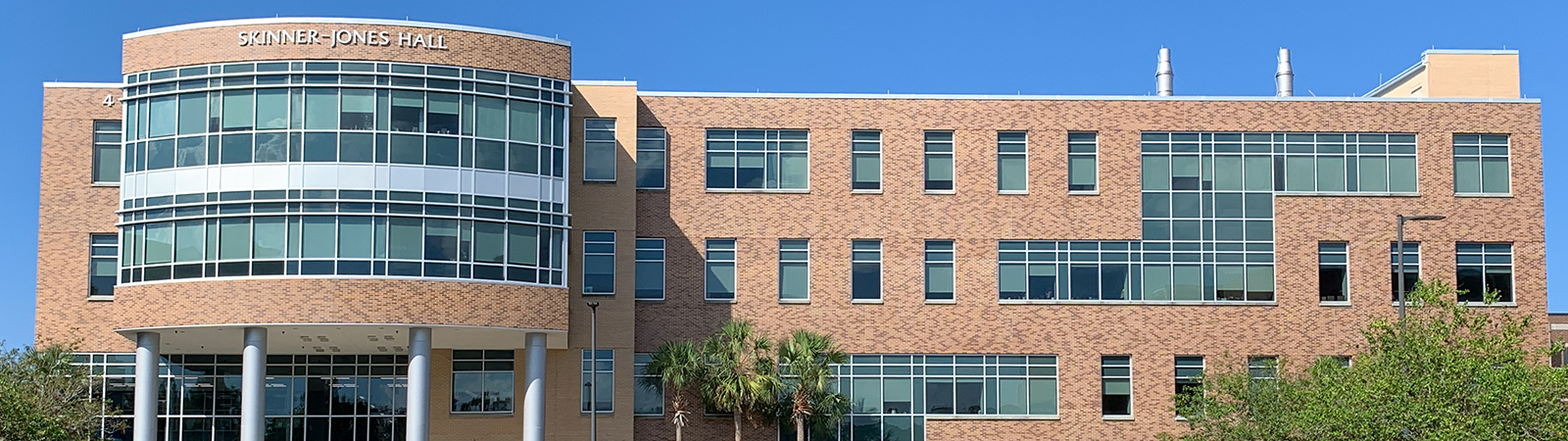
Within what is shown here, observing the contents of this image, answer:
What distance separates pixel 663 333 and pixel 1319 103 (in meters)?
20.0

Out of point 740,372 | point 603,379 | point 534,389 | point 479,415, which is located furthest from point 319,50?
point 740,372

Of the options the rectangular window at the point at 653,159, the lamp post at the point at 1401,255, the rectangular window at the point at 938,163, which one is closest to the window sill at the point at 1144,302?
the rectangular window at the point at 938,163

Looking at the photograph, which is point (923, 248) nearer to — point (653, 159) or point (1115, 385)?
point (1115, 385)

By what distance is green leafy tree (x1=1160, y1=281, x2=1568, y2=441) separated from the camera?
41.3m

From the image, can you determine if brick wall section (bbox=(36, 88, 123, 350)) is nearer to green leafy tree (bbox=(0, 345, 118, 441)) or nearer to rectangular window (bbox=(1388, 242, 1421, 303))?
green leafy tree (bbox=(0, 345, 118, 441))

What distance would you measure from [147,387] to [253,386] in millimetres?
3472

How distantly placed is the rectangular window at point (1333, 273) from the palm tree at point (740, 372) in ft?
52.7

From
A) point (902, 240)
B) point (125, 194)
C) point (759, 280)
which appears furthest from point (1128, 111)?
point (125, 194)

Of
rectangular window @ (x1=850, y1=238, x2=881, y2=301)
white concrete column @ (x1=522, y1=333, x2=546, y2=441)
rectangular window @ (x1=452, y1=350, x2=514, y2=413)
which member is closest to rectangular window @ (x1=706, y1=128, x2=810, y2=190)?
rectangular window @ (x1=850, y1=238, x2=881, y2=301)

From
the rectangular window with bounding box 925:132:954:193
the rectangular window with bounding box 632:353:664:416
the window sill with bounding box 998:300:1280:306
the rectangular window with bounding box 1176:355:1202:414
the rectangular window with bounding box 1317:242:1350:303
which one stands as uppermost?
the rectangular window with bounding box 925:132:954:193

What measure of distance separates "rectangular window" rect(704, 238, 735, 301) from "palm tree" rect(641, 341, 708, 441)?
6.87ft

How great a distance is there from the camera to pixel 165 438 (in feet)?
183

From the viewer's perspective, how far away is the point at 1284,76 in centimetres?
6372

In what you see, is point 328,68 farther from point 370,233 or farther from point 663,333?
point 663,333
